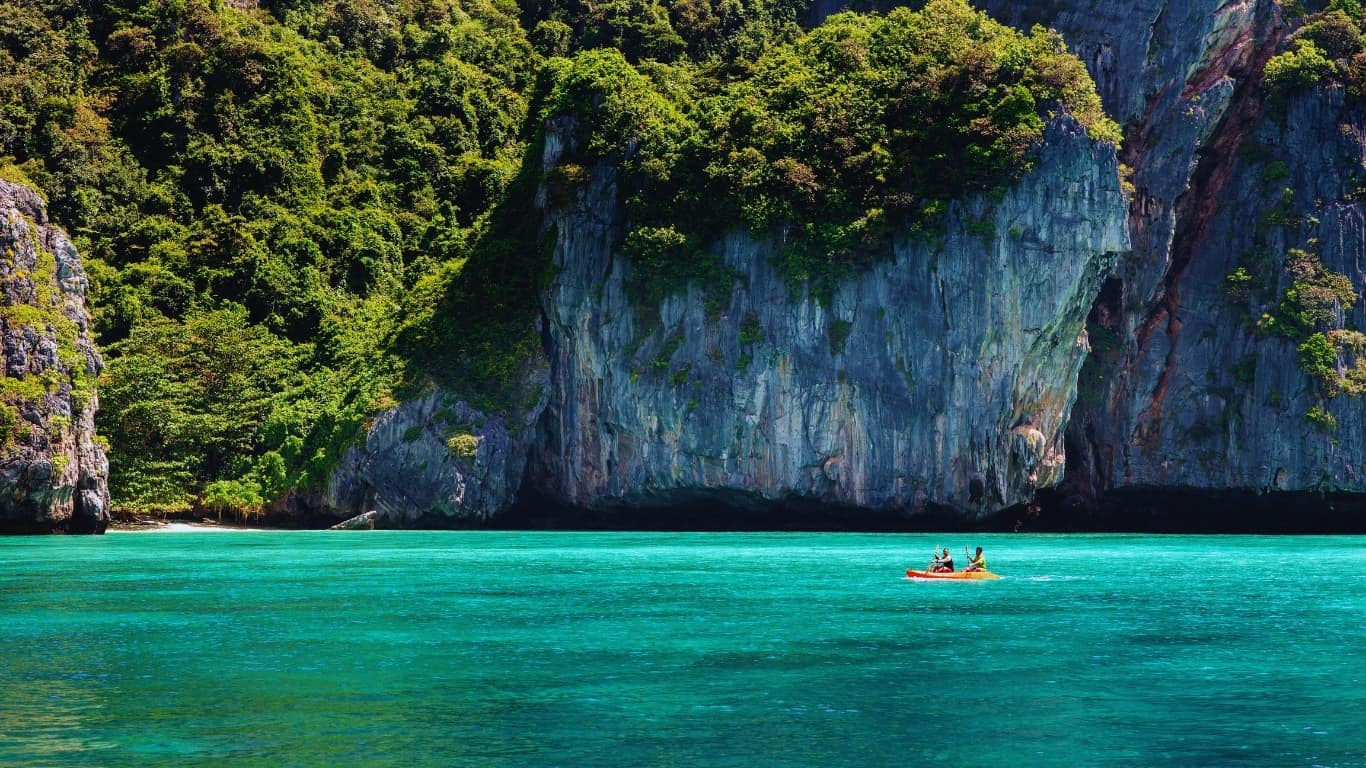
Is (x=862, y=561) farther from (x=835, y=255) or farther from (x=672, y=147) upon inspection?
(x=672, y=147)

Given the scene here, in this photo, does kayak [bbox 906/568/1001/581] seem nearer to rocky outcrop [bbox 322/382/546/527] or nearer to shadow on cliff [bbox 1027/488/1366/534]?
shadow on cliff [bbox 1027/488/1366/534]

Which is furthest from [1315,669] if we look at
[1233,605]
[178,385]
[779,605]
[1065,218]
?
[178,385]

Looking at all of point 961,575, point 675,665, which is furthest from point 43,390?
point 675,665

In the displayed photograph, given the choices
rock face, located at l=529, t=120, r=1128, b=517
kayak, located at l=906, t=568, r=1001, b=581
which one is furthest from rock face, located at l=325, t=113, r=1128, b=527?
kayak, located at l=906, t=568, r=1001, b=581

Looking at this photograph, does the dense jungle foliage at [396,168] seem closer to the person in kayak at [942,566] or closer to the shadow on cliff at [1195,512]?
the shadow on cliff at [1195,512]

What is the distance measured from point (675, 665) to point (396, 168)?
184 feet

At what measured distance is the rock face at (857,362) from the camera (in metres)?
Result: 53.4

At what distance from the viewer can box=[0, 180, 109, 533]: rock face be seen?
48.2 meters

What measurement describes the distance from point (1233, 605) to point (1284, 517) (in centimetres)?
3327

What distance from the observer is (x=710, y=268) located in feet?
183

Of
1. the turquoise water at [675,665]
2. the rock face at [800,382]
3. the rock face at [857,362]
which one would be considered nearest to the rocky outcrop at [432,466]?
the rock face at [800,382]

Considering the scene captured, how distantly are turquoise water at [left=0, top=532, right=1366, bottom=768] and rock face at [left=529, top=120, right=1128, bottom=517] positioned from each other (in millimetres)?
15880

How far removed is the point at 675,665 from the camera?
21.0 metres

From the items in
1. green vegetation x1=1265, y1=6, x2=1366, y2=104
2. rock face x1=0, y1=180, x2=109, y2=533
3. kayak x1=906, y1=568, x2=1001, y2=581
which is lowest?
kayak x1=906, y1=568, x2=1001, y2=581
